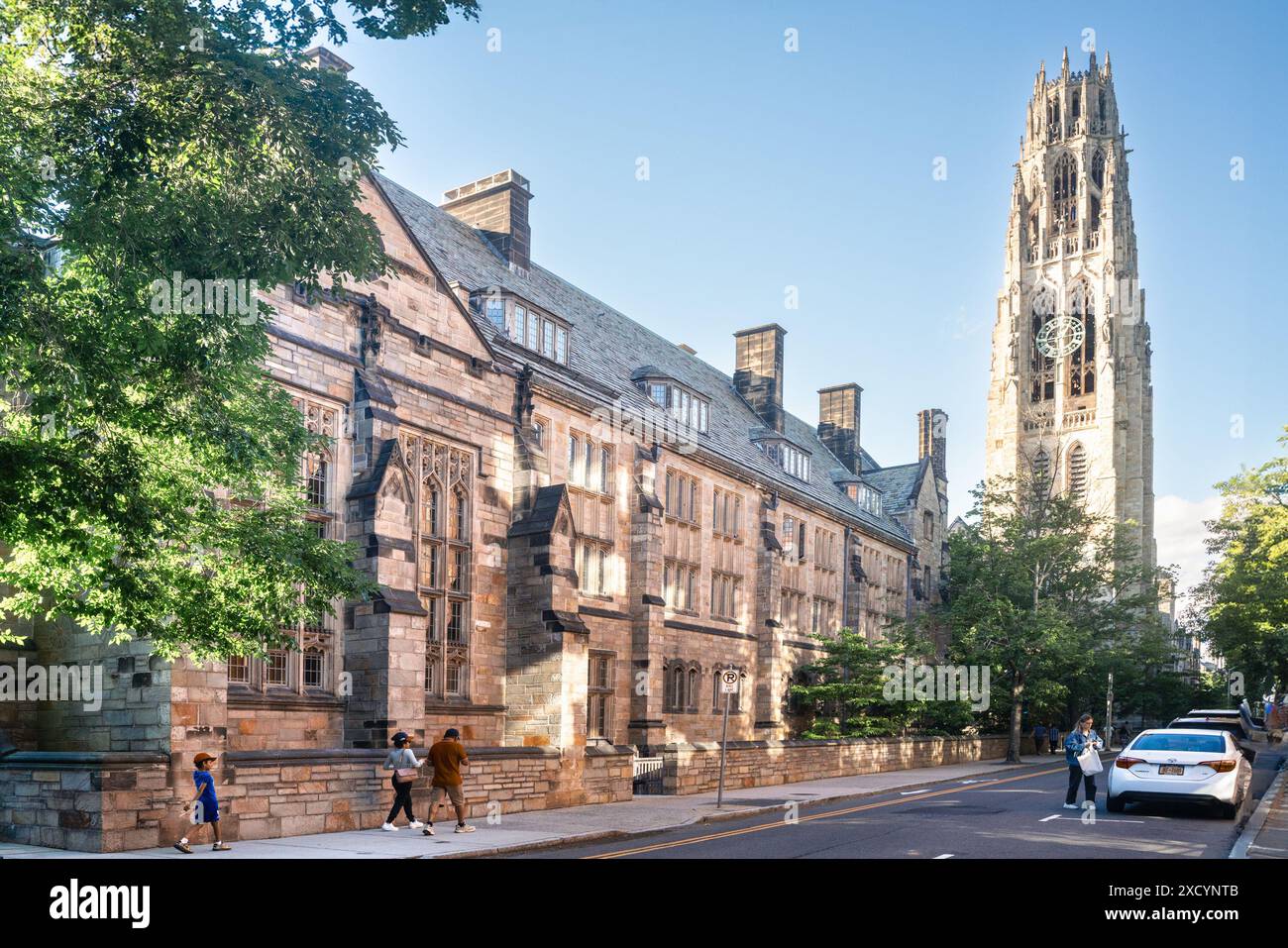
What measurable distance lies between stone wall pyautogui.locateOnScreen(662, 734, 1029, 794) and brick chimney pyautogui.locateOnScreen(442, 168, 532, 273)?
48.4ft

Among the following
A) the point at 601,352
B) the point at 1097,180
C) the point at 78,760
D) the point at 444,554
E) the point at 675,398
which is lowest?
the point at 78,760

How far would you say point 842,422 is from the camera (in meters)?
56.5

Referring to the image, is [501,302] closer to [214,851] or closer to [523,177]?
[523,177]

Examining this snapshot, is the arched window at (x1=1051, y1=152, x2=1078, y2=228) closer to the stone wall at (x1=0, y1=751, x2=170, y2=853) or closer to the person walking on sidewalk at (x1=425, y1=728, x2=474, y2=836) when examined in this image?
the person walking on sidewalk at (x1=425, y1=728, x2=474, y2=836)

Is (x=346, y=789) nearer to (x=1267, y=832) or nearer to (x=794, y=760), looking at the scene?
(x=1267, y=832)

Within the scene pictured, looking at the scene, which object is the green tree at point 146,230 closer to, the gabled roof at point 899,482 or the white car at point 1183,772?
the white car at point 1183,772

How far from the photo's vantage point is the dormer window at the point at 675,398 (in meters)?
35.1

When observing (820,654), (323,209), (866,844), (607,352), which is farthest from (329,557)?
(820,654)

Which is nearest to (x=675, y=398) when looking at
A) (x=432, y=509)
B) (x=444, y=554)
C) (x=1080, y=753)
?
(x=432, y=509)

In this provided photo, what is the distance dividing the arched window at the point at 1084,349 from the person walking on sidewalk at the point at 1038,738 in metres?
44.3

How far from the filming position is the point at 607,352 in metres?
35.2

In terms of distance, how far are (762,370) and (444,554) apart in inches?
1040

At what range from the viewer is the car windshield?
20.2 m

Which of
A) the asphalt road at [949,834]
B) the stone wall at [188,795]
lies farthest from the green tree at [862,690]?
the stone wall at [188,795]
